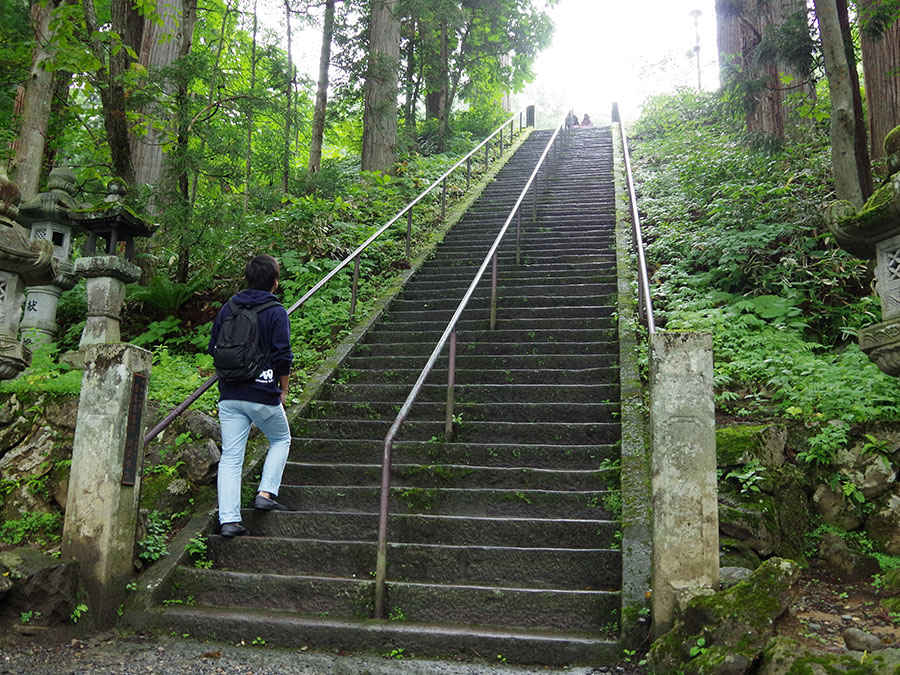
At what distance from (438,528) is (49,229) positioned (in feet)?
21.5

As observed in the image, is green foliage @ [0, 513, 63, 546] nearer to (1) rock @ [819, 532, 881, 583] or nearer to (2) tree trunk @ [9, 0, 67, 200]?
(1) rock @ [819, 532, 881, 583]

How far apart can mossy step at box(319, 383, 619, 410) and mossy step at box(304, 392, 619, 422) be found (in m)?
0.12

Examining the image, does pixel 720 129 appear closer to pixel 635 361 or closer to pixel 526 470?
pixel 635 361

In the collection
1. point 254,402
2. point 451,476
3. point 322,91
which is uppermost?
point 322,91

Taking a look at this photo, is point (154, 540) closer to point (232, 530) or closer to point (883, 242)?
point (232, 530)

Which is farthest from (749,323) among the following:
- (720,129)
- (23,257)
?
(720,129)

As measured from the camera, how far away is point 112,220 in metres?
7.14

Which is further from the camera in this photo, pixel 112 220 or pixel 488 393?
pixel 112 220

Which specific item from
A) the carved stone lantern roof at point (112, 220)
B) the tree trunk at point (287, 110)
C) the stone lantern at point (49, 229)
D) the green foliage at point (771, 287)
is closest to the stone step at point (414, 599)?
the green foliage at point (771, 287)

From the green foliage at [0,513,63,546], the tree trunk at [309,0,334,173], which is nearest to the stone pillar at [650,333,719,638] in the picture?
the green foliage at [0,513,63,546]

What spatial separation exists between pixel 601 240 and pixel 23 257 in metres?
7.18

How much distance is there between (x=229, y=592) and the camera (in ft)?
13.1

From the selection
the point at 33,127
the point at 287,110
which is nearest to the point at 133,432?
the point at 33,127

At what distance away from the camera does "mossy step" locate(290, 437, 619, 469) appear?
494 cm
